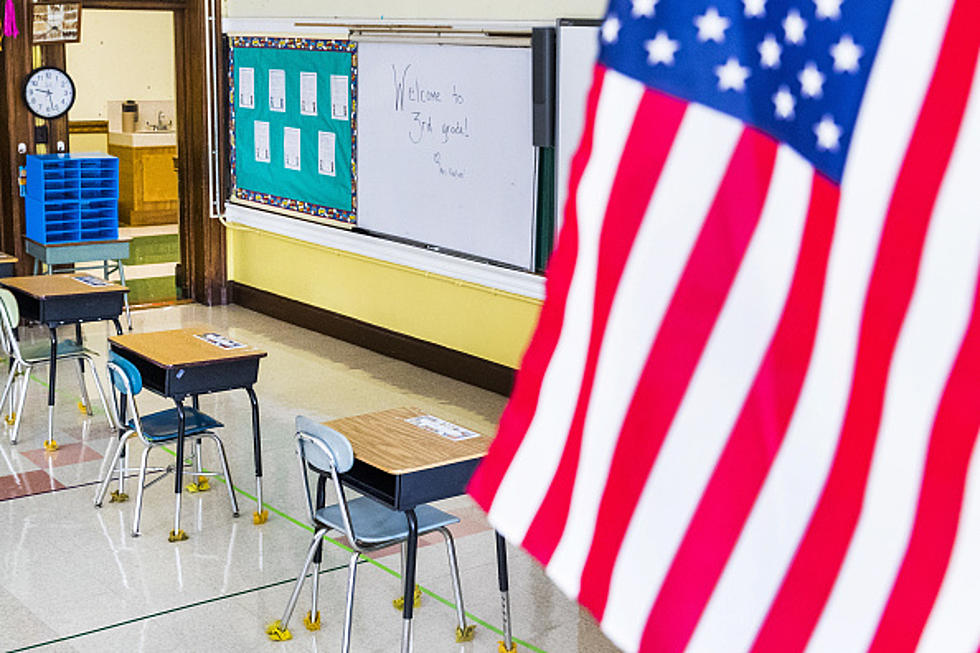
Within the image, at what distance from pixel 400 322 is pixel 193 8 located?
11.7ft

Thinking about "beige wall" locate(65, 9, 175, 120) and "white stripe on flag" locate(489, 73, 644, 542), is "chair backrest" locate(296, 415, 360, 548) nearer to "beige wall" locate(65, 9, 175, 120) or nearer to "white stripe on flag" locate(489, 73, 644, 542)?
"white stripe on flag" locate(489, 73, 644, 542)

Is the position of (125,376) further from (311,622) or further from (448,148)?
(448,148)

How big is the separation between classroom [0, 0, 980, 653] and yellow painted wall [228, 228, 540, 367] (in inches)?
1.5

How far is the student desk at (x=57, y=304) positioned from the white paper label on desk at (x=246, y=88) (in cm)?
355

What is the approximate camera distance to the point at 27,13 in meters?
9.94

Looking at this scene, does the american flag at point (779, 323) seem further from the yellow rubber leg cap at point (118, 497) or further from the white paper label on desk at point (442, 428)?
the yellow rubber leg cap at point (118, 497)

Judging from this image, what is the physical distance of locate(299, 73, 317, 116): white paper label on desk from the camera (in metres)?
9.76

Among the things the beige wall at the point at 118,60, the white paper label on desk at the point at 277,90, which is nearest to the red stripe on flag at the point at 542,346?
the white paper label on desk at the point at 277,90

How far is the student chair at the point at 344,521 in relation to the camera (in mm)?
4484

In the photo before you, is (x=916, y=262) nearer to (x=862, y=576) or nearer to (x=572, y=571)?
(x=862, y=576)

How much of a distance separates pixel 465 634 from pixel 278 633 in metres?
0.72

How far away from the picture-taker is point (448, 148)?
833 cm


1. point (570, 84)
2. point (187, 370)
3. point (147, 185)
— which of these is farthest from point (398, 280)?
point (147, 185)

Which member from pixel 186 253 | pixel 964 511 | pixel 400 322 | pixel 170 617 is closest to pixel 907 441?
pixel 964 511
